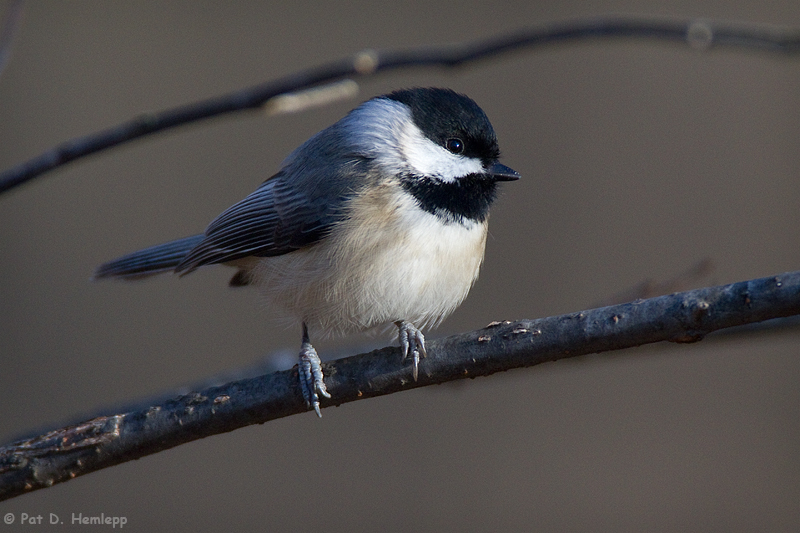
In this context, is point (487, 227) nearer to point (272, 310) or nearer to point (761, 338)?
point (272, 310)

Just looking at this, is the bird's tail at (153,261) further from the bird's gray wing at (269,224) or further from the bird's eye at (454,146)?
the bird's eye at (454,146)

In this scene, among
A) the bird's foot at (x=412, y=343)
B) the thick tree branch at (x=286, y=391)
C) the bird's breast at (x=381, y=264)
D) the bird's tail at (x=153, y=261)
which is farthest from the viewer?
the bird's tail at (x=153, y=261)

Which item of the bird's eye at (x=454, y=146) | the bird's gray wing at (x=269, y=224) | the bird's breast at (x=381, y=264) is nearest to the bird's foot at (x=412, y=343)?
the bird's breast at (x=381, y=264)

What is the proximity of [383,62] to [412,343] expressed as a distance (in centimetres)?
58

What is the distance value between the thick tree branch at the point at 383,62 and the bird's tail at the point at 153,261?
622mm

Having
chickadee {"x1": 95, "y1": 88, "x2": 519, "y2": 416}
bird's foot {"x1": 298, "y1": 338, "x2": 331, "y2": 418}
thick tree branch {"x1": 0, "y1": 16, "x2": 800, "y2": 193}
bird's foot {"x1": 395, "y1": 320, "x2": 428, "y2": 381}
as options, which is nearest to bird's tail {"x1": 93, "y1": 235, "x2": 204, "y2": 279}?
chickadee {"x1": 95, "y1": 88, "x2": 519, "y2": 416}

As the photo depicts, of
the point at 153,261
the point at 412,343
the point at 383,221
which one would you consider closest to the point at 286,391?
the point at 412,343

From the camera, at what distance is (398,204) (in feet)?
4.69

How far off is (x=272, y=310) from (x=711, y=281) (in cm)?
115

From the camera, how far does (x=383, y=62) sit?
132 cm

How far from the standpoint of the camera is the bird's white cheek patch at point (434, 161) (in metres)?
1.47

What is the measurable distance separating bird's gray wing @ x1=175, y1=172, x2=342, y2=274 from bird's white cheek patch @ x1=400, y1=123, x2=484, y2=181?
20 centimetres

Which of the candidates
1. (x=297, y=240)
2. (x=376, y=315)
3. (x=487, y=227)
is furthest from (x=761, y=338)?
(x=297, y=240)

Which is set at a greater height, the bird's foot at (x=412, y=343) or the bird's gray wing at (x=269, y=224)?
the bird's gray wing at (x=269, y=224)
